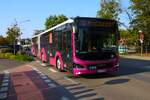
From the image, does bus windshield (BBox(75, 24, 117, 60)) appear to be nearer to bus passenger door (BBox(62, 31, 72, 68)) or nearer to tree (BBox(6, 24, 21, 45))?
bus passenger door (BBox(62, 31, 72, 68))

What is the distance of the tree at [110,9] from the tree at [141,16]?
4784mm

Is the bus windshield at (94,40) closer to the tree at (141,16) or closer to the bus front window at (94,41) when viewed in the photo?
the bus front window at (94,41)

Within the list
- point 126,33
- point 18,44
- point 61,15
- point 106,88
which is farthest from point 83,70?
point 61,15

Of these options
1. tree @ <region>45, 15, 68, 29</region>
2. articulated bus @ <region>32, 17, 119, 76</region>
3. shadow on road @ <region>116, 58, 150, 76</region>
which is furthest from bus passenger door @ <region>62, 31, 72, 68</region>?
tree @ <region>45, 15, 68, 29</region>

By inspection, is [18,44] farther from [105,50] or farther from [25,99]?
[25,99]

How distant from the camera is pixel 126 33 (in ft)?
234

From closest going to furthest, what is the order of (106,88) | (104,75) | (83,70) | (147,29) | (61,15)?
(106,88), (83,70), (104,75), (147,29), (61,15)

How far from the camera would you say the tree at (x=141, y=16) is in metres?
65.5

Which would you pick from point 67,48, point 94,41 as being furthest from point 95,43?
point 67,48

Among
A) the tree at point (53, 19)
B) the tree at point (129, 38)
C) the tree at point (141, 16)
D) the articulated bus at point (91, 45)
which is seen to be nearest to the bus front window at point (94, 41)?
the articulated bus at point (91, 45)

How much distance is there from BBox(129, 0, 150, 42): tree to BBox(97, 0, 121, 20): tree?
15.7 ft

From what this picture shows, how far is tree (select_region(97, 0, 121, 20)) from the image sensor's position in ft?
241

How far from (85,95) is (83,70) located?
547 centimetres

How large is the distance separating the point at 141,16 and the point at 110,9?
9056 millimetres
